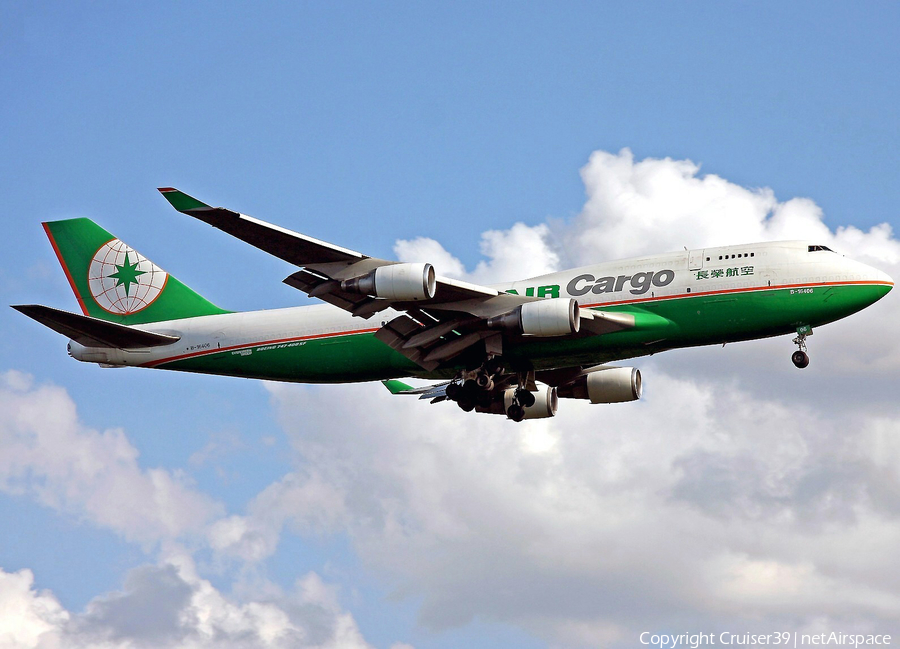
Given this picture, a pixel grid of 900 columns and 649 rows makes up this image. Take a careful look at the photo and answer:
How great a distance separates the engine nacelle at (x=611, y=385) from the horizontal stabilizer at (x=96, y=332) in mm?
17432

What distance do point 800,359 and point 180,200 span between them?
71.9 ft

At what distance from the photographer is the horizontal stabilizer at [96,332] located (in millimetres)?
43969

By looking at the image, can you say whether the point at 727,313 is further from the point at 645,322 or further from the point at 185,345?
the point at 185,345

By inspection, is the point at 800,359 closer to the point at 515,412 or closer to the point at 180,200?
the point at 515,412

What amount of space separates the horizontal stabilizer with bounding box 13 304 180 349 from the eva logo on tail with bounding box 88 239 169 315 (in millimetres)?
2811

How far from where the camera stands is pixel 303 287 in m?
40.0

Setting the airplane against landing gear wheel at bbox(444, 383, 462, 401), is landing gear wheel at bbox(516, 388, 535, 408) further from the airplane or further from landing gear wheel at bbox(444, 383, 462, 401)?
landing gear wheel at bbox(444, 383, 462, 401)

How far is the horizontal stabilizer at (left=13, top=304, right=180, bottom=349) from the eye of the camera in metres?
44.0

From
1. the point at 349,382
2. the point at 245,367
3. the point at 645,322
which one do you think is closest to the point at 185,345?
the point at 245,367

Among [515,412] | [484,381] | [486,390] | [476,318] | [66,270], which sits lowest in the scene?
[515,412]

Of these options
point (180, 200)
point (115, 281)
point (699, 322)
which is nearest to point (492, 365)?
point (699, 322)

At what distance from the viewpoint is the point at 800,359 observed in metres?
41.2

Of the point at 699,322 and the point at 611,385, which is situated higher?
the point at 699,322

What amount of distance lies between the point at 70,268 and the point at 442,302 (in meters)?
19.1
